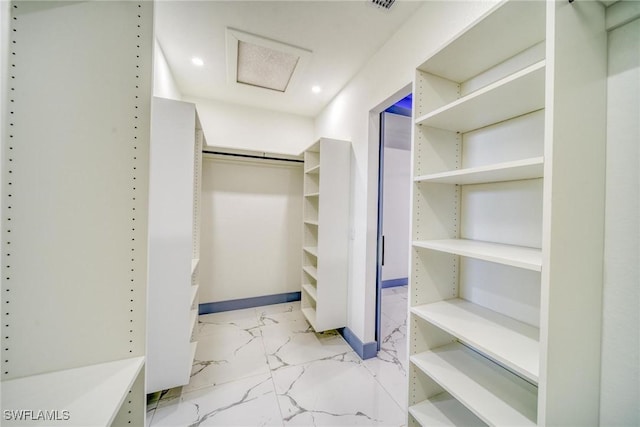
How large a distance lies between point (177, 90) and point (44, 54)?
217 cm

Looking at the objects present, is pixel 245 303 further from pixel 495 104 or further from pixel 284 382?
pixel 495 104

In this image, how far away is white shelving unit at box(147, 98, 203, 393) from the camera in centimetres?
146

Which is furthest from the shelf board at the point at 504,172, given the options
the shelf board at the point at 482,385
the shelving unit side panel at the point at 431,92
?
the shelf board at the point at 482,385

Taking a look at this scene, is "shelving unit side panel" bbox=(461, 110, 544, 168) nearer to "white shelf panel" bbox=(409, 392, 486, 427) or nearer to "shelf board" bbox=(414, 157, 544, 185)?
"shelf board" bbox=(414, 157, 544, 185)

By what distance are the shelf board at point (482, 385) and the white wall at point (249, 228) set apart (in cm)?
239

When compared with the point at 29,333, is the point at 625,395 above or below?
below

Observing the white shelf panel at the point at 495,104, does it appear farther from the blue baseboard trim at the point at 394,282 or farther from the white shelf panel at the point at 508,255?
the blue baseboard trim at the point at 394,282

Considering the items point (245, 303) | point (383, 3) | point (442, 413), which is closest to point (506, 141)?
point (383, 3)

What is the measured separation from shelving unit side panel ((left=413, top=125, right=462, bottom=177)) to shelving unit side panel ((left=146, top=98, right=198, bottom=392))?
1.42 meters

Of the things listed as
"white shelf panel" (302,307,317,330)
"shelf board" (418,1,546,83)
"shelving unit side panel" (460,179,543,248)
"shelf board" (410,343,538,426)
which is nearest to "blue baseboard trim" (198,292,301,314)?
"white shelf panel" (302,307,317,330)

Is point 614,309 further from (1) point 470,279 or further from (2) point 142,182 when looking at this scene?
(2) point 142,182

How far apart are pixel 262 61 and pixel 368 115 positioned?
1.10 meters

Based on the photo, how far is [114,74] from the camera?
0.74m

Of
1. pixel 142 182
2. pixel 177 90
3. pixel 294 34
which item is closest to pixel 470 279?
pixel 142 182
